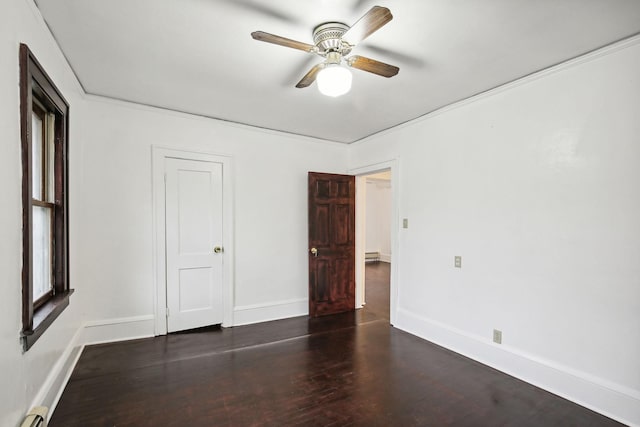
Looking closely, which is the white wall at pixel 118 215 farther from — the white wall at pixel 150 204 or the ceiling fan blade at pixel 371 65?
the ceiling fan blade at pixel 371 65

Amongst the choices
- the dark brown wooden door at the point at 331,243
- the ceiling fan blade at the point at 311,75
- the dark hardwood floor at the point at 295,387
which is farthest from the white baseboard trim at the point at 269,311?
the ceiling fan blade at the point at 311,75

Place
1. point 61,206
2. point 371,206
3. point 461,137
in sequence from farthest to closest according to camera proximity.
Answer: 1. point 371,206
2. point 461,137
3. point 61,206

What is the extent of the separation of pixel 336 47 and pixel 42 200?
8.04ft

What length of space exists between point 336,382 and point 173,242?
2375 millimetres

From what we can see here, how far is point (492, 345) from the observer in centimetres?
284

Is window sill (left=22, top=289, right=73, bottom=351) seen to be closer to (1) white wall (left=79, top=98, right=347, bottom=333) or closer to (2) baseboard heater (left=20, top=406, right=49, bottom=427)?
(2) baseboard heater (left=20, top=406, right=49, bottom=427)

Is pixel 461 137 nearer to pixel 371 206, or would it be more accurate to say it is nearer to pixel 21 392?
pixel 21 392

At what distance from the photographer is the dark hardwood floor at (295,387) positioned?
82.9 inches

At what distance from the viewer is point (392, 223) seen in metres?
4.02

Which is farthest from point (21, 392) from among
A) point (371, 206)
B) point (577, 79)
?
point (371, 206)

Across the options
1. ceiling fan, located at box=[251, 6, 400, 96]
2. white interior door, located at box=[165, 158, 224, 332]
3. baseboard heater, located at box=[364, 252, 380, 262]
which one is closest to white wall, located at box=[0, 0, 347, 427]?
white interior door, located at box=[165, 158, 224, 332]

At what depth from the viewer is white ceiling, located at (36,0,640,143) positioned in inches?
70.7

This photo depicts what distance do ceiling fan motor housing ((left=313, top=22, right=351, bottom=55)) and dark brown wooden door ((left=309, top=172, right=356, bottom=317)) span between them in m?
2.35

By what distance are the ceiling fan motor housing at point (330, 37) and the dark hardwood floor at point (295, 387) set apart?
2.50 m
